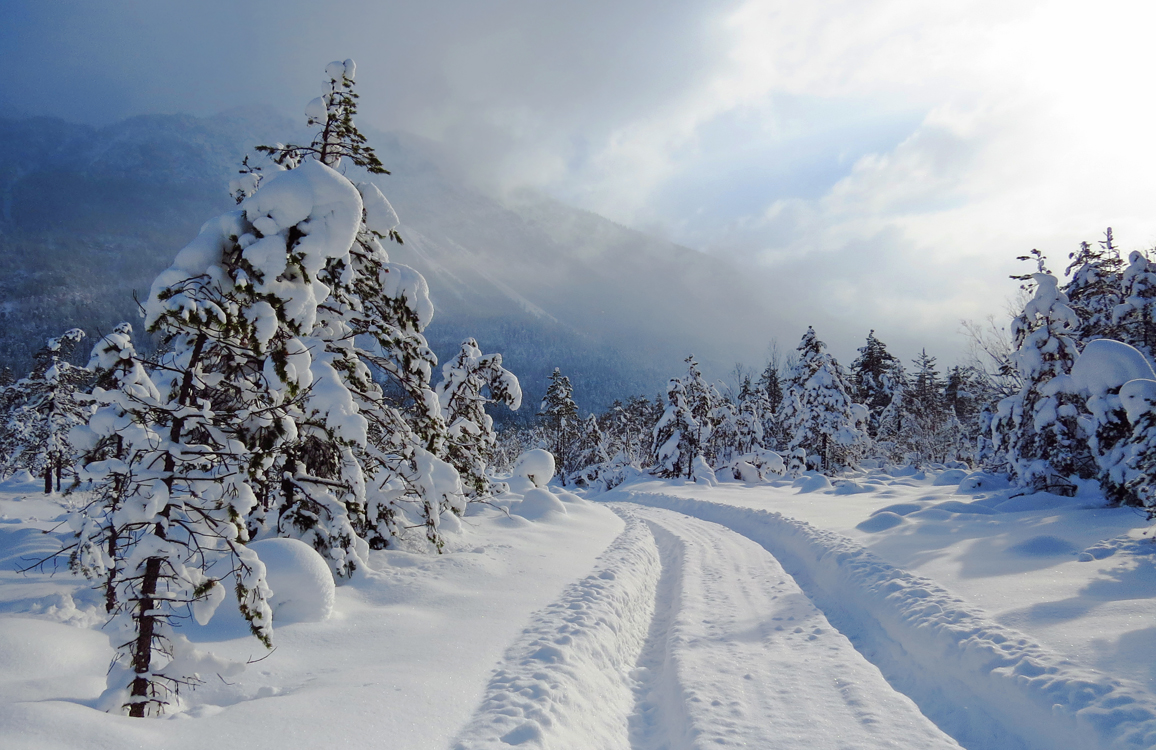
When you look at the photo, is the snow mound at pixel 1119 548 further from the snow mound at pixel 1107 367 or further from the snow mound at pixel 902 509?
the snow mound at pixel 902 509

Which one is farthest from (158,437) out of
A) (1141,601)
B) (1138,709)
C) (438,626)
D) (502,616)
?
(1141,601)

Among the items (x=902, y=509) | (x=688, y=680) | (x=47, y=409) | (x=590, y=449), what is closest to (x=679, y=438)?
(x=590, y=449)

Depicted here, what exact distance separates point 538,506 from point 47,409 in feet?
116

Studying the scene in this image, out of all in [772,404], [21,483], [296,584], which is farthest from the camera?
[772,404]

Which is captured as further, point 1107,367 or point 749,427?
point 749,427

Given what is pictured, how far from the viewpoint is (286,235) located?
13.3 feet

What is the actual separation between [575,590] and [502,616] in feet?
6.01

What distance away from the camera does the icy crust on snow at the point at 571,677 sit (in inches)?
177

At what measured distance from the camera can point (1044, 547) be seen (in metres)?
9.88

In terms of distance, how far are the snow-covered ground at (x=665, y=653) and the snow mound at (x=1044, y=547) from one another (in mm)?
43

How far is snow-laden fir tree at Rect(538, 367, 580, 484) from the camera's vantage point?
4209 cm

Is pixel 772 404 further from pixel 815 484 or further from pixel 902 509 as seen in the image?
pixel 902 509

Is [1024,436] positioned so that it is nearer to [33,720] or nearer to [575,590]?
[575,590]

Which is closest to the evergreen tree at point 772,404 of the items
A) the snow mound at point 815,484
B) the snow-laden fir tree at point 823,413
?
the snow-laden fir tree at point 823,413
